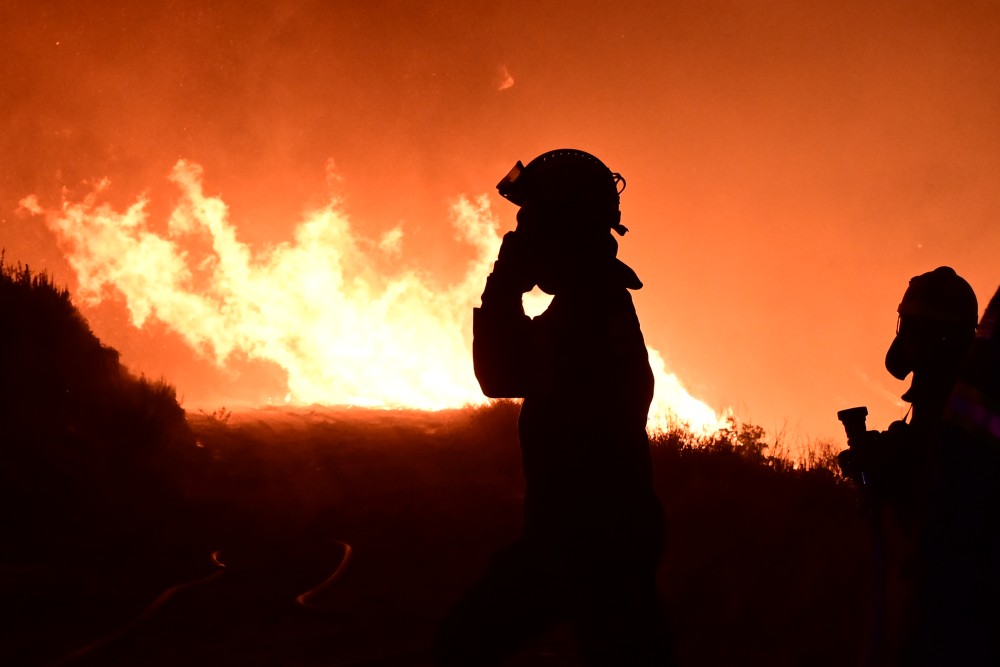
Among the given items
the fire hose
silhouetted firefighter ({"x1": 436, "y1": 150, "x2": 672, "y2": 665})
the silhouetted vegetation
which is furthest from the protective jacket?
the fire hose

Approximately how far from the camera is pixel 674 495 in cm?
739

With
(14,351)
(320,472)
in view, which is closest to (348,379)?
(320,472)

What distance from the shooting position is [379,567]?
20.9ft

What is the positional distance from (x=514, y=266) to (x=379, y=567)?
17.1ft

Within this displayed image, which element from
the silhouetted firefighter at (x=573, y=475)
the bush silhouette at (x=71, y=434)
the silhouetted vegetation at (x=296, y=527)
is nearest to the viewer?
the silhouetted firefighter at (x=573, y=475)

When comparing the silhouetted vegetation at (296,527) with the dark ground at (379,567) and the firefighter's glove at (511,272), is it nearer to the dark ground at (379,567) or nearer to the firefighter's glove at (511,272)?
the dark ground at (379,567)

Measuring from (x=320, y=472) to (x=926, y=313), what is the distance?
940 centimetres

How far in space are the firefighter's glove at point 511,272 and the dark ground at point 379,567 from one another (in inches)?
32.0

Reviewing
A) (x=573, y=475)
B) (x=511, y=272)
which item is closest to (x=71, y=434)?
(x=511, y=272)

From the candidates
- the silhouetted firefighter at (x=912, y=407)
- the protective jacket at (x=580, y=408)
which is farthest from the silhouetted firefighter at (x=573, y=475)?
the silhouetted firefighter at (x=912, y=407)

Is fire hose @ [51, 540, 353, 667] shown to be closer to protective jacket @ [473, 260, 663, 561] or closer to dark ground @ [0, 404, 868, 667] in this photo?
dark ground @ [0, 404, 868, 667]

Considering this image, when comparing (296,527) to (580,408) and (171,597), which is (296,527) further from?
(580,408)

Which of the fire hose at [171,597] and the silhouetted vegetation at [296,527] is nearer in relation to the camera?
the fire hose at [171,597]

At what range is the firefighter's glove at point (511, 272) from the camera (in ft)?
6.48
